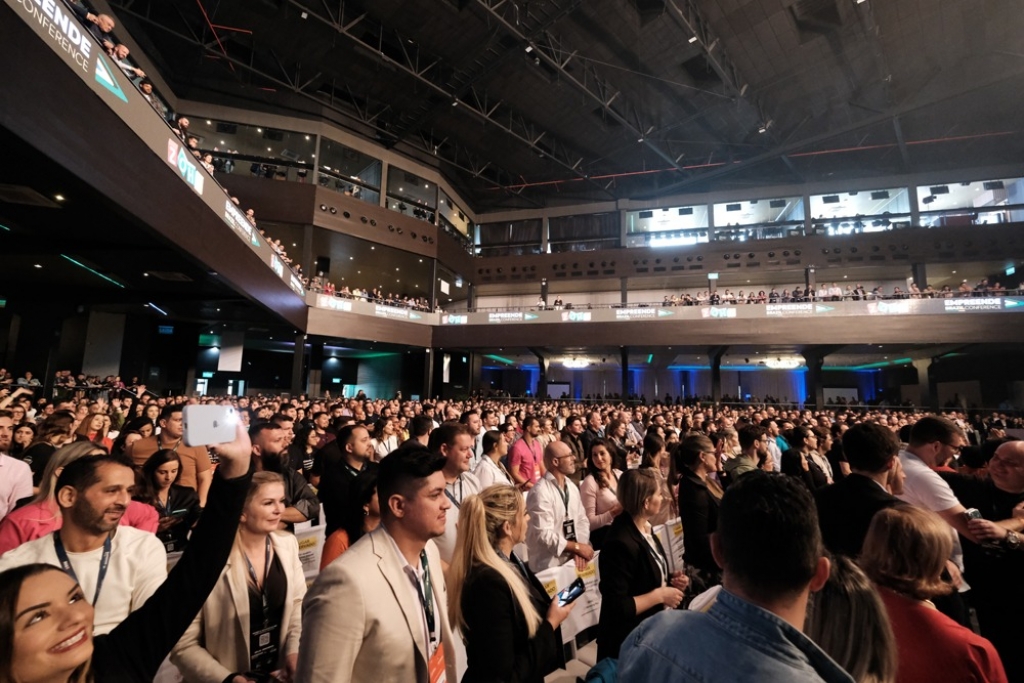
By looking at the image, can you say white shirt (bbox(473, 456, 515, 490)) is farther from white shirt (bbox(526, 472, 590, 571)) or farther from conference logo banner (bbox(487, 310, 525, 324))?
conference logo banner (bbox(487, 310, 525, 324))

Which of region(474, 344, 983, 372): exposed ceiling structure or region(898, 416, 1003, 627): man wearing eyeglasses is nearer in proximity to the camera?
region(898, 416, 1003, 627): man wearing eyeglasses

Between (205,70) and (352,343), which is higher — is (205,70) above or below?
above

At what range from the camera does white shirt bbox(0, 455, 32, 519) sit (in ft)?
10.6

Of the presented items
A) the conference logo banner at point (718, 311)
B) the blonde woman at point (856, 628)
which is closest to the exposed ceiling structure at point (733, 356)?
the conference logo banner at point (718, 311)

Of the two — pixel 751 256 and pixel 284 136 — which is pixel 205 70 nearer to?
pixel 284 136

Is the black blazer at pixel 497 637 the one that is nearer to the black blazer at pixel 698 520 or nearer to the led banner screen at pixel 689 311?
the black blazer at pixel 698 520

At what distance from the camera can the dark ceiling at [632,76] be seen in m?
14.6

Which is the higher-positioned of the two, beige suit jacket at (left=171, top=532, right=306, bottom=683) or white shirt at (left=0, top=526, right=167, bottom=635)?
white shirt at (left=0, top=526, right=167, bottom=635)

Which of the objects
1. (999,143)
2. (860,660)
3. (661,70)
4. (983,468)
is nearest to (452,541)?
(860,660)

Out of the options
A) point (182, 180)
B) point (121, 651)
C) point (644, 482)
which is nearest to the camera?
point (121, 651)

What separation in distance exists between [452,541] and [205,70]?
21650mm

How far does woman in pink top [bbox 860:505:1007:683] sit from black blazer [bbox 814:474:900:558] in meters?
0.78

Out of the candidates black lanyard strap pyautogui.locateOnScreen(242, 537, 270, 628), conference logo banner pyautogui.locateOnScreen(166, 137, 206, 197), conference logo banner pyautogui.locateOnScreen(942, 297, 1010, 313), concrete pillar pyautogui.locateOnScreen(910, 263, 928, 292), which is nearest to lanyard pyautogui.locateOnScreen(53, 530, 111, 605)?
black lanyard strap pyautogui.locateOnScreen(242, 537, 270, 628)

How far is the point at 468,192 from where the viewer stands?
27.0m
